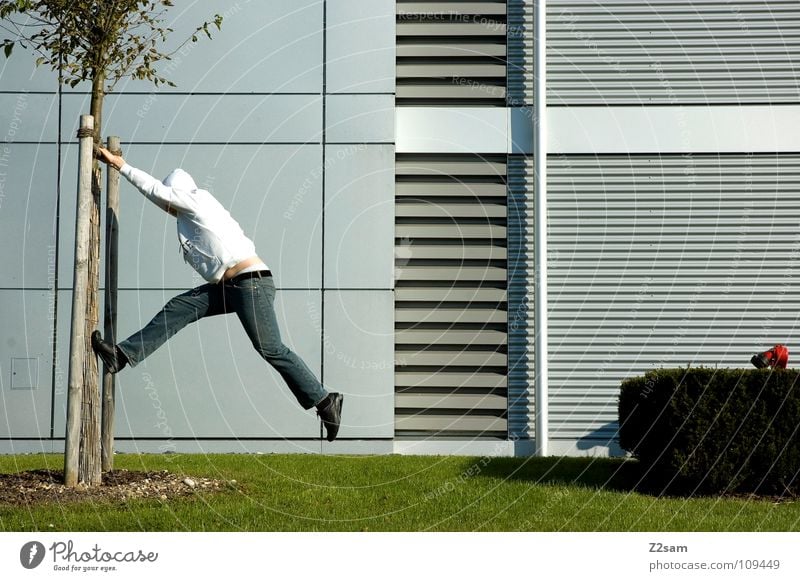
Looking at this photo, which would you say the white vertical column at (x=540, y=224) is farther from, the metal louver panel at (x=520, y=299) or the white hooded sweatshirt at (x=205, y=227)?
the white hooded sweatshirt at (x=205, y=227)

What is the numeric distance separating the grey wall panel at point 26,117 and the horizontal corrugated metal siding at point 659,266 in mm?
6241

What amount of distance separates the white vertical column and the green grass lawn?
263 cm

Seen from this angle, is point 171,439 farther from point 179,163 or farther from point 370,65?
point 370,65

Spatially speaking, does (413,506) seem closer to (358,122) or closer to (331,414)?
(331,414)

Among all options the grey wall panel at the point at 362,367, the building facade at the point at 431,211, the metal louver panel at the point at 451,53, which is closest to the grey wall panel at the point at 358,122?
the building facade at the point at 431,211

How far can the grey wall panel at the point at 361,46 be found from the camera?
12.8 meters

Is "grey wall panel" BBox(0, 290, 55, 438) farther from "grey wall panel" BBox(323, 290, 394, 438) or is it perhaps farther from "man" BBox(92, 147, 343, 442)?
"man" BBox(92, 147, 343, 442)

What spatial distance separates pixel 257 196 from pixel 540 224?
349 cm

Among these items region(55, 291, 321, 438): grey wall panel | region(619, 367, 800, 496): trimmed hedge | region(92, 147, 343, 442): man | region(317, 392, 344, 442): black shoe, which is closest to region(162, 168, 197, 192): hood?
region(92, 147, 343, 442): man

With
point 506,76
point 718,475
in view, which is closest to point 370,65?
point 506,76

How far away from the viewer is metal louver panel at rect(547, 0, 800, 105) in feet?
43.7

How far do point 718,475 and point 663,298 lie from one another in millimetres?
4725

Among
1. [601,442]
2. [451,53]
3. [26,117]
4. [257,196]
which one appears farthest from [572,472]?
[26,117]

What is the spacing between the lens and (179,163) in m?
12.8
